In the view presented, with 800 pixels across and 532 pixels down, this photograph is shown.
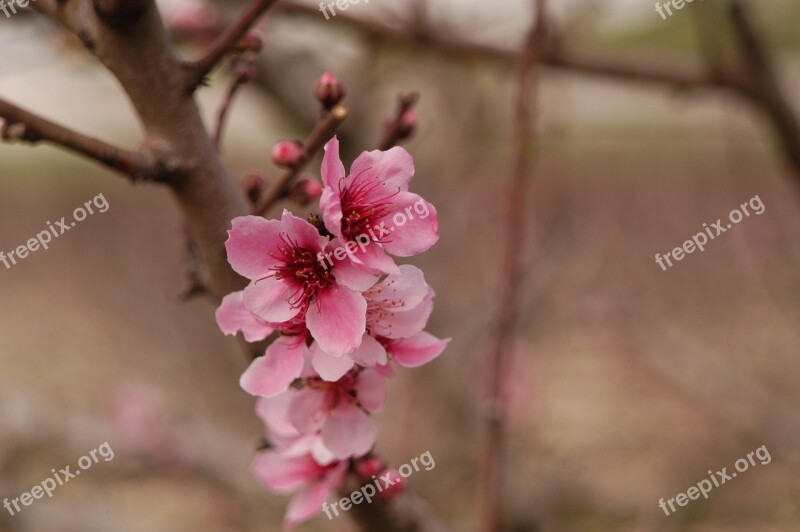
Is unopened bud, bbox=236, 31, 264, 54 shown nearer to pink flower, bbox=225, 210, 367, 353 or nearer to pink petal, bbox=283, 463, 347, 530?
pink flower, bbox=225, 210, 367, 353

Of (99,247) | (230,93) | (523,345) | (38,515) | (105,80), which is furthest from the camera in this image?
(99,247)

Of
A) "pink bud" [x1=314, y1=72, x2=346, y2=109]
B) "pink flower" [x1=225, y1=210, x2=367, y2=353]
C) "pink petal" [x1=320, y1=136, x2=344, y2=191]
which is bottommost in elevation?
"pink flower" [x1=225, y1=210, x2=367, y2=353]

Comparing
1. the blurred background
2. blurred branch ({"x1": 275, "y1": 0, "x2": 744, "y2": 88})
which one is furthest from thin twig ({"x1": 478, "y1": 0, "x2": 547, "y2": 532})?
blurred branch ({"x1": 275, "y1": 0, "x2": 744, "y2": 88})

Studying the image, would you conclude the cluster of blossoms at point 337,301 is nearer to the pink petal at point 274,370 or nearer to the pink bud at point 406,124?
the pink petal at point 274,370

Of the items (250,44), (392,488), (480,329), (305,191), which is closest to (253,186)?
(305,191)

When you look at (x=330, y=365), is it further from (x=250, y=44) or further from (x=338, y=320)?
(x=250, y=44)

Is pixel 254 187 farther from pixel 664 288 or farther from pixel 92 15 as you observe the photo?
pixel 664 288

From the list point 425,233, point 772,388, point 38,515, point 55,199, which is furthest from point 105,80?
point 55,199
